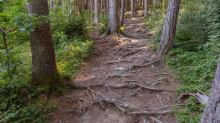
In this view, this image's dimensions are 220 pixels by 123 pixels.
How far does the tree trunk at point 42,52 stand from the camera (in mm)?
4051

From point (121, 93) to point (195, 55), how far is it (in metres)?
3.77

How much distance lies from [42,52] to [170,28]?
5.86 meters

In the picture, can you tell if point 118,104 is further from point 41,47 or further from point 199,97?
point 41,47

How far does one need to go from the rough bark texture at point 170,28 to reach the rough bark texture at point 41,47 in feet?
17.5

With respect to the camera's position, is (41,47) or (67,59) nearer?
(41,47)

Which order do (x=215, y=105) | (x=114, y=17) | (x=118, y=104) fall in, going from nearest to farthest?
(x=215, y=105)
(x=118, y=104)
(x=114, y=17)

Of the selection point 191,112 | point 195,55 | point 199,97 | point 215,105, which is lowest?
point 191,112

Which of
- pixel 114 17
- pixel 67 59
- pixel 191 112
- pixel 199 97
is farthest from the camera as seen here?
pixel 114 17

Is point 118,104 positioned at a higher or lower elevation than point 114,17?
lower

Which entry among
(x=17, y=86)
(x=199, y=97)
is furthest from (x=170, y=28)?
(x=17, y=86)

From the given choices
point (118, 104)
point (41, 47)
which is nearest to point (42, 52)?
point (41, 47)

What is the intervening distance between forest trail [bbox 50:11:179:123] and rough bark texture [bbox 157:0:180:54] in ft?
1.88

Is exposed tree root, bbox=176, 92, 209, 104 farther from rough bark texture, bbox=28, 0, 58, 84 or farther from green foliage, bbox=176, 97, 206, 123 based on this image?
rough bark texture, bbox=28, 0, 58, 84

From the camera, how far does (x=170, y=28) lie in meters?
6.91
